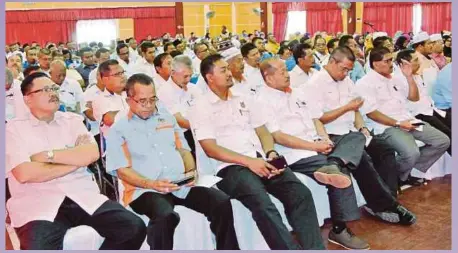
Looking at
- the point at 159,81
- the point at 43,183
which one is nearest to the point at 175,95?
the point at 159,81

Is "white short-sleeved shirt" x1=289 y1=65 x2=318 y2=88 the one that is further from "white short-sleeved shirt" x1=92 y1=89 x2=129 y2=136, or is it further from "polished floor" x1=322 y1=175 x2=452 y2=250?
"white short-sleeved shirt" x1=92 y1=89 x2=129 y2=136

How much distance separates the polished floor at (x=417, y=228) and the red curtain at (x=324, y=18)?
12019mm

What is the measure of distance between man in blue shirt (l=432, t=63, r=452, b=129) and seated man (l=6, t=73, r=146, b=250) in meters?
3.04

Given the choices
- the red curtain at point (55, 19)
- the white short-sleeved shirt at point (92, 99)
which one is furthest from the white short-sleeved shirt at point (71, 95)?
the red curtain at point (55, 19)

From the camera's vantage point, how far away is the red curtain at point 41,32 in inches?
607

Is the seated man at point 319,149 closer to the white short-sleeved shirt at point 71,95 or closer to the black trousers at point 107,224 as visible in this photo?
the black trousers at point 107,224

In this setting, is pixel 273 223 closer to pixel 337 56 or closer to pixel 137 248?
pixel 137 248

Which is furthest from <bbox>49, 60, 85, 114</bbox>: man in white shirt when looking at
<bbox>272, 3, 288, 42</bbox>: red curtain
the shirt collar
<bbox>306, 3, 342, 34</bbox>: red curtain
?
<bbox>272, 3, 288, 42</bbox>: red curtain

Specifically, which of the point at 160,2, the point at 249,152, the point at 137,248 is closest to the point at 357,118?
the point at 249,152

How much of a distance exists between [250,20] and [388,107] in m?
13.2

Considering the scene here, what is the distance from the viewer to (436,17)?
13930 mm

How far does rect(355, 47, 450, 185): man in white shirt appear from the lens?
3893mm

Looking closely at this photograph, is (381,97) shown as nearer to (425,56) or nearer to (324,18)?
(425,56)

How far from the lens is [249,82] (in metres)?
4.79
